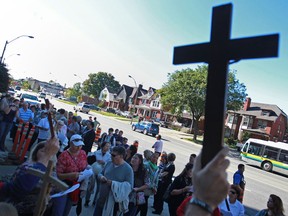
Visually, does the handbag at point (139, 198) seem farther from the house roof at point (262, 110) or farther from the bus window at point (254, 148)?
the house roof at point (262, 110)

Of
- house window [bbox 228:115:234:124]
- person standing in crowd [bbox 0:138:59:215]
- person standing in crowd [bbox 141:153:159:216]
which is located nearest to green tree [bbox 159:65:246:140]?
house window [bbox 228:115:234:124]

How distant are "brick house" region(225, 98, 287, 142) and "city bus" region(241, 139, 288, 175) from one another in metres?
32.6

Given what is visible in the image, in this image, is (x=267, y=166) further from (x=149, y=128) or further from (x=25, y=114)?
(x=25, y=114)

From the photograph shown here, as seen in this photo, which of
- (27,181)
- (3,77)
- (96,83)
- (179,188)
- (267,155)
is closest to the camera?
(27,181)

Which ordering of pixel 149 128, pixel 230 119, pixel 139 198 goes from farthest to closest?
pixel 230 119, pixel 149 128, pixel 139 198

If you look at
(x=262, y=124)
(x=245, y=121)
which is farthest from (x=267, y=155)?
(x=245, y=121)

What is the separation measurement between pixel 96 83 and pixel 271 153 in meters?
96.2

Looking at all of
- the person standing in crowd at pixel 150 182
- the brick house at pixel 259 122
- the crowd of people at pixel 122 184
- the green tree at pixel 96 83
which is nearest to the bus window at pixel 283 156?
the crowd of people at pixel 122 184

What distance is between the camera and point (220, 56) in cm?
154

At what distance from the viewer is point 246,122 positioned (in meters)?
58.8

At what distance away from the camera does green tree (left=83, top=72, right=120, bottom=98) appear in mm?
112062

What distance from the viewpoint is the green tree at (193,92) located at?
38.8 m

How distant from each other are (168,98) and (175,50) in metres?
39.3

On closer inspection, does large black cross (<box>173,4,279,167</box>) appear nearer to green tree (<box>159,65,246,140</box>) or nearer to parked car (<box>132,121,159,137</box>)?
parked car (<box>132,121,159,137</box>)
